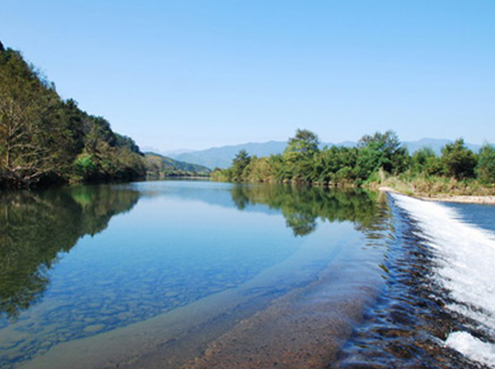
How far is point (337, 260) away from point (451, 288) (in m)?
2.97

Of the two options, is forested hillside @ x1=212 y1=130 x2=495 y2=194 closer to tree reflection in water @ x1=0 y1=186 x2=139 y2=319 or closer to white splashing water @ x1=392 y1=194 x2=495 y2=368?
white splashing water @ x1=392 y1=194 x2=495 y2=368

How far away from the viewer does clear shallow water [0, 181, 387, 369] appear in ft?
14.1

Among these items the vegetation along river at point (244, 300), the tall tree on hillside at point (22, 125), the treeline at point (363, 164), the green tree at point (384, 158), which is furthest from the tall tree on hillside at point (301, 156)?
the vegetation along river at point (244, 300)

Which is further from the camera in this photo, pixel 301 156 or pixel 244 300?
pixel 301 156

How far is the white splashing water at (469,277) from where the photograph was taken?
4.10 meters

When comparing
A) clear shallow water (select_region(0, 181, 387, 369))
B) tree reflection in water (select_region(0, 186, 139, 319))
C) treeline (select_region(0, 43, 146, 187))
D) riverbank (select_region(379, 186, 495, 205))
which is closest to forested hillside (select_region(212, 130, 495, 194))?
riverbank (select_region(379, 186, 495, 205))

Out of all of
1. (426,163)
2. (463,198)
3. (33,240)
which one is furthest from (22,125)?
(426,163)

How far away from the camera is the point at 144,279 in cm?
710

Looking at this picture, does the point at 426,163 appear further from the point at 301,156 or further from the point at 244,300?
the point at 244,300

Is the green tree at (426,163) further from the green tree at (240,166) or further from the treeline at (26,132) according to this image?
the green tree at (240,166)

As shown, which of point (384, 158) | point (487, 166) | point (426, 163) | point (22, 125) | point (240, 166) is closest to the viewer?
point (22, 125)

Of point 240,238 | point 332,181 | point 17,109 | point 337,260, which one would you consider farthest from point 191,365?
point 332,181

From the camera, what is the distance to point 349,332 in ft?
14.8

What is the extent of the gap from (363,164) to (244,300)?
57.8 meters
